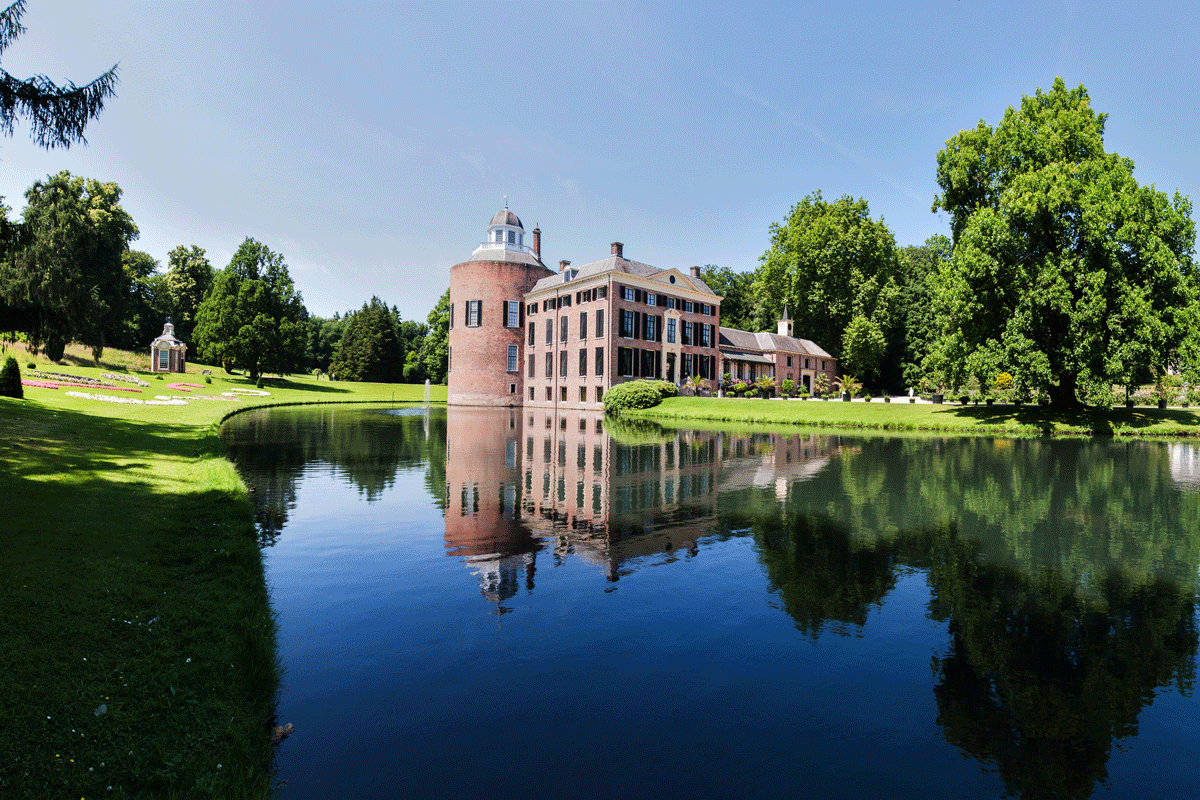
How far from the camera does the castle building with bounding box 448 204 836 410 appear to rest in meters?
48.2

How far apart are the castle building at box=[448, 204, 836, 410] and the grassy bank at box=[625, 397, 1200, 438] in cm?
888

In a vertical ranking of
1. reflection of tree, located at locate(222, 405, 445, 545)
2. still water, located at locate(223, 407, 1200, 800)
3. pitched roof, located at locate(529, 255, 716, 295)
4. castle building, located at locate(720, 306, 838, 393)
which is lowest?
still water, located at locate(223, 407, 1200, 800)

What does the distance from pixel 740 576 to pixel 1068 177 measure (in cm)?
3408

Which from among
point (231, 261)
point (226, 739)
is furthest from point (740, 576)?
point (231, 261)

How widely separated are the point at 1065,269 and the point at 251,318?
67.8 metres

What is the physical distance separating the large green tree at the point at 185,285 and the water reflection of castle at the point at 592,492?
219ft

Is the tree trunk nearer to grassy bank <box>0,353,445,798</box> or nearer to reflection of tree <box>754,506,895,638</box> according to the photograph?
reflection of tree <box>754,506,895,638</box>

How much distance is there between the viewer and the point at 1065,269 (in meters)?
29.7

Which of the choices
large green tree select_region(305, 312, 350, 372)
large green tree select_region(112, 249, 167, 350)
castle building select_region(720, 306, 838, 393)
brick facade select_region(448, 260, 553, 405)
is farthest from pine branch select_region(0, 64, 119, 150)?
large green tree select_region(305, 312, 350, 372)

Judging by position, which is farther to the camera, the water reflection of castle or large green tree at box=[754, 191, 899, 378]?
large green tree at box=[754, 191, 899, 378]

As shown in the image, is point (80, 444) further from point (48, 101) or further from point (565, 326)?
point (565, 326)

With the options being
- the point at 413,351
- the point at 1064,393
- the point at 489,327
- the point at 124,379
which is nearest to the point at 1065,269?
the point at 1064,393

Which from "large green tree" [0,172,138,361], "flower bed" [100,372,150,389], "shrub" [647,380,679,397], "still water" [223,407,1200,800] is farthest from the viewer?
"shrub" [647,380,679,397]

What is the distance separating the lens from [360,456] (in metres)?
17.8
